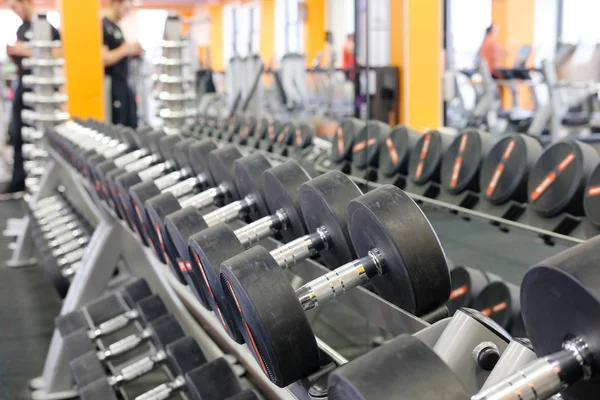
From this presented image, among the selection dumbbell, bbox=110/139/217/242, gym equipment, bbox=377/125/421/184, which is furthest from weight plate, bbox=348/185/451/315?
gym equipment, bbox=377/125/421/184

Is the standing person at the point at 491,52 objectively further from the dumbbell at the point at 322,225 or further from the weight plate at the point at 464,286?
the dumbbell at the point at 322,225

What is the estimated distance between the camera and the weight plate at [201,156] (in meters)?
1.77

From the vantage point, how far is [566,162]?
1992mm

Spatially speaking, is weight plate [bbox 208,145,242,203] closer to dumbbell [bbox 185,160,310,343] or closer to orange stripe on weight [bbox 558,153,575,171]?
dumbbell [bbox 185,160,310,343]

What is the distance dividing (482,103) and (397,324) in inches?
251

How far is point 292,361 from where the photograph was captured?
855 millimetres

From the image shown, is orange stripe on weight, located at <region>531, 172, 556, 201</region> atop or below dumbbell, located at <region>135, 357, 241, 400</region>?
atop

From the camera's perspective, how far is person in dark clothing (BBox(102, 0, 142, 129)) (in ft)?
16.3

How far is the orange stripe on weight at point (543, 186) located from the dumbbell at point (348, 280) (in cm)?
122

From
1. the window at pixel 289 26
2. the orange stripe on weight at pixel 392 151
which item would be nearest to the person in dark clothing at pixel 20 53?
the orange stripe on weight at pixel 392 151

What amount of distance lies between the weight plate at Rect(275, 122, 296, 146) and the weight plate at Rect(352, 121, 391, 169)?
1324mm

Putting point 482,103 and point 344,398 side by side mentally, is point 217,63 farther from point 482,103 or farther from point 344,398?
point 344,398

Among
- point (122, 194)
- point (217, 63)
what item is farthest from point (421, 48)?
point (217, 63)

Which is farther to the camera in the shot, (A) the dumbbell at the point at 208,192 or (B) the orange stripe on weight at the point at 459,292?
(B) the orange stripe on weight at the point at 459,292
